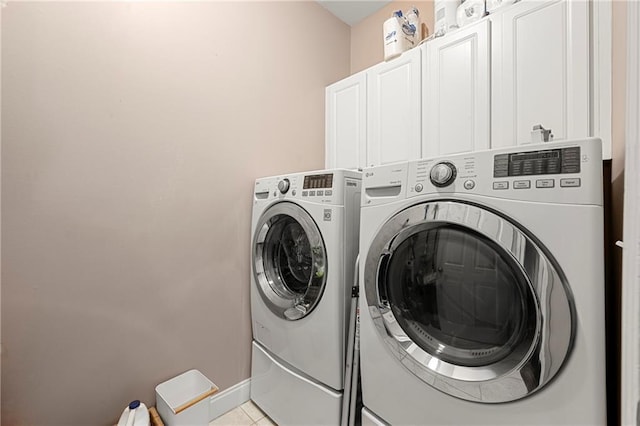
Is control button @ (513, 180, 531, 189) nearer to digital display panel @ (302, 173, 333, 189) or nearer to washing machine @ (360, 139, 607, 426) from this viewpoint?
washing machine @ (360, 139, 607, 426)

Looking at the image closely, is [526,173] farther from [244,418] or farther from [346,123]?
[244,418]

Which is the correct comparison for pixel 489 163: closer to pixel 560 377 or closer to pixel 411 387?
pixel 560 377

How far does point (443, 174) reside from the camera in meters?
0.85

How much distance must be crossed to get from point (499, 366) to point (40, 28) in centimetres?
187

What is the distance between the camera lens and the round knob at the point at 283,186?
1.36 metres

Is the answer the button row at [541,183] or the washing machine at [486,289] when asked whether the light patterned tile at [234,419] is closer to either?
the washing machine at [486,289]

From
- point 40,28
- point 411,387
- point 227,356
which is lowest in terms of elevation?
point 227,356

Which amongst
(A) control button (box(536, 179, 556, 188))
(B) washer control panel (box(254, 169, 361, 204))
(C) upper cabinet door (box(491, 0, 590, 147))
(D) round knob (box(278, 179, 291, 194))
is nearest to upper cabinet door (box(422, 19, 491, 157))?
(C) upper cabinet door (box(491, 0, 590, 147))

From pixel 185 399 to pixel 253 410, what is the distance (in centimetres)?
38

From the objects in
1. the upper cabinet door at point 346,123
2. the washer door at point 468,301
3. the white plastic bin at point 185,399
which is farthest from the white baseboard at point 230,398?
the upper cabinet door at point 346,123

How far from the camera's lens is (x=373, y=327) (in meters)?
1.02

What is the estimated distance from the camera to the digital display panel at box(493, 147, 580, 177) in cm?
68

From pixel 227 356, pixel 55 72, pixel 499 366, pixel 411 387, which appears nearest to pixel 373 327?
pixel 411 387

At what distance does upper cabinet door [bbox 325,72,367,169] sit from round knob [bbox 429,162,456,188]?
2.96ft
